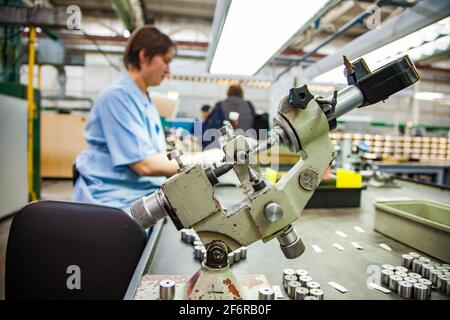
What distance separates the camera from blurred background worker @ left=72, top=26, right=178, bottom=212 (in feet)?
3.86

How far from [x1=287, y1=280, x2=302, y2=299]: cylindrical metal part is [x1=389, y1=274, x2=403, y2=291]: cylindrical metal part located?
223mm

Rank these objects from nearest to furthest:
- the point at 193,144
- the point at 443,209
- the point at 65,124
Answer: the point at 443,209
the point at 193,144
the point at 65,124

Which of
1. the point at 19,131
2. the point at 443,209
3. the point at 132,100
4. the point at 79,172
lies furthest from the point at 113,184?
the point at 19,131

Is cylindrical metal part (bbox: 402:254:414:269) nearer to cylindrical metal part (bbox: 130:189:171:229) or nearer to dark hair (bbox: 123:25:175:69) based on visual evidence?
cylindrical metal part (bbox: 130:189:171:229)

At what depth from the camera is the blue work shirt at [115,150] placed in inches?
46.3

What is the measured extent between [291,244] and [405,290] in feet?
1.00

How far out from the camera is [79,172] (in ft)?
4.19

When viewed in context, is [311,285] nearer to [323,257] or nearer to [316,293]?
[316,293]

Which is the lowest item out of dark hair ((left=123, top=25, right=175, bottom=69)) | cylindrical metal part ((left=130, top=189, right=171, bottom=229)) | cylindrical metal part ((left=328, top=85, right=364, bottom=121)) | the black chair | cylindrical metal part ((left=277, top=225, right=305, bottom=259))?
the black chair

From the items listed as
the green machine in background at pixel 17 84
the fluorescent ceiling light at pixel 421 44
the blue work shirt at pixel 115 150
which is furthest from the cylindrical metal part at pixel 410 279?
the green machine in background at pixel 17 84

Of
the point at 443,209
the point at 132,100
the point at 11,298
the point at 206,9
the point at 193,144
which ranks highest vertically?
→ the point at 206,9

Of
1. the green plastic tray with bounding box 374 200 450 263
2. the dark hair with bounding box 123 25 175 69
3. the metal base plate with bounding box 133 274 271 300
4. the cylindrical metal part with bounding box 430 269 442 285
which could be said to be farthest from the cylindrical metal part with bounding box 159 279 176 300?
the dark hair with bounding box 123 25 175 69

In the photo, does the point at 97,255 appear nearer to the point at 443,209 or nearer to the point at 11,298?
the point at 11,298
